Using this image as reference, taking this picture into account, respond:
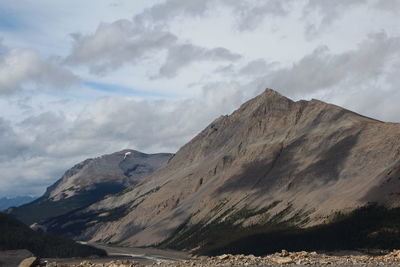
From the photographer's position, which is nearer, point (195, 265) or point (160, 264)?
point (195, 265)

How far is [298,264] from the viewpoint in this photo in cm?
4969

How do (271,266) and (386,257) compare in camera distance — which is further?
(386,257)

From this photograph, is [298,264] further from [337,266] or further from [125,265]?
[125,265]

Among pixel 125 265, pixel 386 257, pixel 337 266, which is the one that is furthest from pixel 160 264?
pixel 386 257

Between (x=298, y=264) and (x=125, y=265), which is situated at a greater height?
(x=125, y=265)

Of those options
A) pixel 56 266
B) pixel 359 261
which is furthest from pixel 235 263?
pixel 56 266

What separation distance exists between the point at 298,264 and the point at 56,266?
73.8 ft

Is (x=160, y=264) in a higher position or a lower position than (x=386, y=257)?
higher

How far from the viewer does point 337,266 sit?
48750mm

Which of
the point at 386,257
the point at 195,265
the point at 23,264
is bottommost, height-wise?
the point at 386,257

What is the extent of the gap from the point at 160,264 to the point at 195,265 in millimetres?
5308

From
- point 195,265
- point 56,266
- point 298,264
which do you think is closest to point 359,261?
point 298,264

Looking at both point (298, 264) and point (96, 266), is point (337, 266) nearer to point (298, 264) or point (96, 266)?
point (298, 264)

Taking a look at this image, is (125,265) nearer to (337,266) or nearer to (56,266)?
(56,266)
